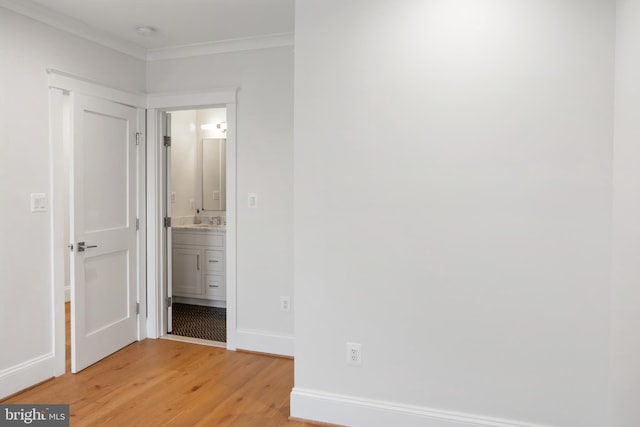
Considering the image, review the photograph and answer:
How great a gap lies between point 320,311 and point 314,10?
5.36 feet

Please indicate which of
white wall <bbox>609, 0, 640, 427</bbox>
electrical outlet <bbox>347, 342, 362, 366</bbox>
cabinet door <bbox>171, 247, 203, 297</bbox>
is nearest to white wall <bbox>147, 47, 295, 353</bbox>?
electrical outlet <bbox>347, 342, 362, 366</bbox>

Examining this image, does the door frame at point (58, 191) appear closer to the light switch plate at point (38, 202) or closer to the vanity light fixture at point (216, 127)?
the light switch plate at point (38, 202)

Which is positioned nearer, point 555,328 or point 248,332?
point 555,328

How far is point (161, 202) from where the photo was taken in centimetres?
394

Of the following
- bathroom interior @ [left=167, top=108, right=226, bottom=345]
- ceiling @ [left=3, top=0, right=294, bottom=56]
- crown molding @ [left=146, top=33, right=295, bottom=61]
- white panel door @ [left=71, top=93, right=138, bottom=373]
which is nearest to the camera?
ceiling @ [left=3, top=0, right=294, bottom=56]

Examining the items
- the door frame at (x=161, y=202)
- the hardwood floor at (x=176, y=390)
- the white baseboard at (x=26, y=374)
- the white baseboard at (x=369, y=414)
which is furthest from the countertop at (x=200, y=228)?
the white baseboard at (x=369, y=414)

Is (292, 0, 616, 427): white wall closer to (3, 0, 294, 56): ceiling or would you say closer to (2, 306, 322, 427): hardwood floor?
(2, 306, 322, 427): hardwood floor

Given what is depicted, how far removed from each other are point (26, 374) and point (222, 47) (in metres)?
2.71

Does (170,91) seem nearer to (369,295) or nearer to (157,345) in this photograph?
(157,345)

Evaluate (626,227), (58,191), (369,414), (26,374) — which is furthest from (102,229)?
(626,227)

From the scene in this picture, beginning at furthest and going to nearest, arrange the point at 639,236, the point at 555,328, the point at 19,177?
the point at 19,177 < the point at 555,328 < the point at 639,236

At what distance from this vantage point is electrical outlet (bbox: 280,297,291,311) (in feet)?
11.6

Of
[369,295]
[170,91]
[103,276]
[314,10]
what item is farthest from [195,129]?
[369,295]

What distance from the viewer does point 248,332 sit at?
368 centimetres
